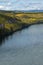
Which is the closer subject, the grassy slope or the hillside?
the hillside

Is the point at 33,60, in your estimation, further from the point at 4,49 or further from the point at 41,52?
the point at 4,49

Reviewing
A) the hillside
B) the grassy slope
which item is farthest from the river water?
the grassy slope

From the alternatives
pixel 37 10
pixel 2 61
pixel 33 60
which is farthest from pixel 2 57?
pixel 37 10

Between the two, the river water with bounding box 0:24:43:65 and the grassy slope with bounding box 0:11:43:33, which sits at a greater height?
the river water with bounding box 0:24:43:65

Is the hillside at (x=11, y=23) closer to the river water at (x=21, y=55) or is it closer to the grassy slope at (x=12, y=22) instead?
the grassy slope at (x=12, y=22)

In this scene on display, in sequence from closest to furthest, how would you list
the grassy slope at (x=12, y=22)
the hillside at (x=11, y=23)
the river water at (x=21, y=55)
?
the river water at (x=21, y=55) < the hillside at (x=11, y=23) < the grassy slope at (x=12, y=22)

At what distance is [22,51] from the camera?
137ft

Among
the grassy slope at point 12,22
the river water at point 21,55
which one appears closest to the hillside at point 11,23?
the grassy slope at point 12,22

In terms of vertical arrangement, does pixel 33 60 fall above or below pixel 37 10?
above

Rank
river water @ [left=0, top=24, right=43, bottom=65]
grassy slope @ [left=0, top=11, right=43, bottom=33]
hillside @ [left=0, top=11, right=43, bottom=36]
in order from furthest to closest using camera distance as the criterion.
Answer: grassy slope @ [left=0, top=11, right=43, bottom=33], hillside @ [left=0, top=11, right=43, bottom=36], river water @ [left=0, top=24, right=43, bottom=65]

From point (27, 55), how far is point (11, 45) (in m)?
8.96

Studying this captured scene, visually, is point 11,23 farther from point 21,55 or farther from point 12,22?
point 21,55

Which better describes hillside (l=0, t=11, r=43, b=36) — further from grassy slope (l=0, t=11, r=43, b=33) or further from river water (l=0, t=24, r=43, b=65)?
river water (l=0, t=24, r=43, b=65)

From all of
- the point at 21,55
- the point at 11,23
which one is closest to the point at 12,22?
the point at 11,23
